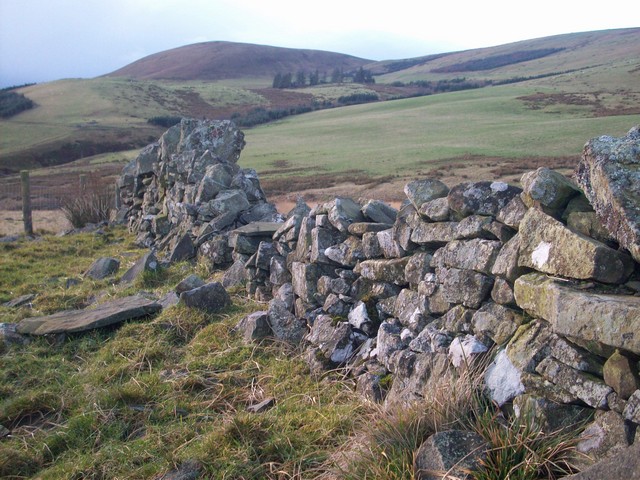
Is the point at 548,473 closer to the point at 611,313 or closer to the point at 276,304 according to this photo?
the point at 611,313

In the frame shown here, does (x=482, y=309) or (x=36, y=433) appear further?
(x=36, y=433)

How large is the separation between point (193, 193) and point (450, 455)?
411 inches

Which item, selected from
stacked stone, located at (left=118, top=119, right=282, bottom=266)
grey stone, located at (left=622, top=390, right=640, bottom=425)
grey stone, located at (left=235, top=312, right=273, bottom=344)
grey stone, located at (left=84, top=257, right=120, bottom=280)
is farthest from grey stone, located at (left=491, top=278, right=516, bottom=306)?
grey stone, located at (left=84, top=257, right=120, bottom=280)

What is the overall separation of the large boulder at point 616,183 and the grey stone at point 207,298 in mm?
5050

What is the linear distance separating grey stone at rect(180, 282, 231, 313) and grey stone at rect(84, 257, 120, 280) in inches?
164

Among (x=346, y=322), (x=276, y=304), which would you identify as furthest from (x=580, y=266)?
(x=276, y=304)

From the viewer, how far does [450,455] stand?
3.78 meters

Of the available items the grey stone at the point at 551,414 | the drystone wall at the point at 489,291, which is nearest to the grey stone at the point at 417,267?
the drystone wall at the point at 489,291

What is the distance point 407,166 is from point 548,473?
26148 millimetres

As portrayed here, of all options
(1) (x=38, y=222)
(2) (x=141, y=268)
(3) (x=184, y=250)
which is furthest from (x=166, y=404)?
(1) (x=38, y=222)

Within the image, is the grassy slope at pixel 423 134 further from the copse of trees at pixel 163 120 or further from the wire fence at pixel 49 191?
the copse of trees at pixel 163 120

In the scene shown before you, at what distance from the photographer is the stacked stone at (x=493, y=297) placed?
12.5 feet

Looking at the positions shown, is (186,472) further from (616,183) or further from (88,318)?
(88,318)

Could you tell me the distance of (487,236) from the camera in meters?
5.19
